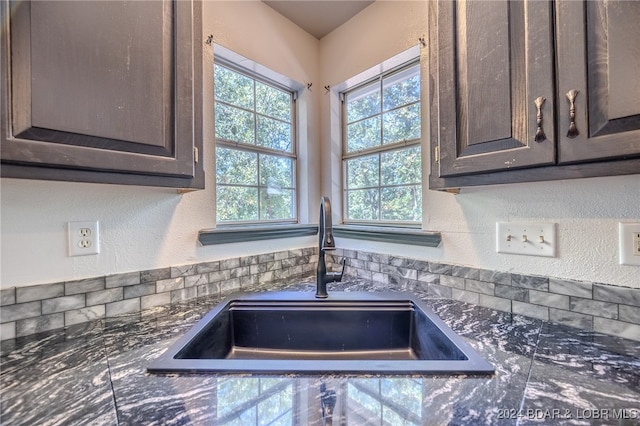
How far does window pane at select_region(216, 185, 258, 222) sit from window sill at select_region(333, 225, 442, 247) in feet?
1.61

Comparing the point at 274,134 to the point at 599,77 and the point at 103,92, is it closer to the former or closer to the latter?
the point at 103,92

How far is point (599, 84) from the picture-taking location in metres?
0.63

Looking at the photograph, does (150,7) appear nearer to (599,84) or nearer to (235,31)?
(235,31)

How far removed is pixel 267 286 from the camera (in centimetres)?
131

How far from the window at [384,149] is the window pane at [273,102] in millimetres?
358

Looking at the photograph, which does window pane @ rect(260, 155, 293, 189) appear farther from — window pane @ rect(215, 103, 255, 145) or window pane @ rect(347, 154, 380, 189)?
window pane @ rect(347, 154, 380, 189)

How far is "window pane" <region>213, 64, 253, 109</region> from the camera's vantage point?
1349 millimetres

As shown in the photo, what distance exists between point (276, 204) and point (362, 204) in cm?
51

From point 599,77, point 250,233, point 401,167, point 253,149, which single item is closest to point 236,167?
point 253,149

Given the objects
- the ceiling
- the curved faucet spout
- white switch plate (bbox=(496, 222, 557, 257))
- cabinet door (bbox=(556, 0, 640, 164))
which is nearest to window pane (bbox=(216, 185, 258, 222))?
the curved faucet spout

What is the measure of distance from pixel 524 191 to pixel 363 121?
0.93 metres

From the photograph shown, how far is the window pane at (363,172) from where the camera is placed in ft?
5.11

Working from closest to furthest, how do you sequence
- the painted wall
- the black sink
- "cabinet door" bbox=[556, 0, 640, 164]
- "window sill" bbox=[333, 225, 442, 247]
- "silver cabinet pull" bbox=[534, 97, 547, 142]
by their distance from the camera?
"cabinet door" bbox=[556, 0, 640, 164] → "silver cabinet pull" bbox=[534, 97, 547, 142] → the painted wall → the black sink → "window sill" bbox=[333, 225, 442, 247]

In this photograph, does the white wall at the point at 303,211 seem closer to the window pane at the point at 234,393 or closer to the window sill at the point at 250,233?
the window sill at the point at 250,233
